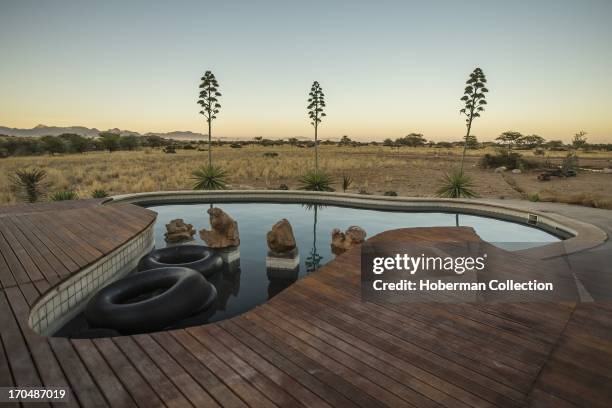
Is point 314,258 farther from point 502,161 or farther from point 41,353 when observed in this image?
point 502,161

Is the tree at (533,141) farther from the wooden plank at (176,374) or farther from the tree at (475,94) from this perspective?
the wooden plank at (176,374)

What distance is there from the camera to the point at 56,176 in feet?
79.7

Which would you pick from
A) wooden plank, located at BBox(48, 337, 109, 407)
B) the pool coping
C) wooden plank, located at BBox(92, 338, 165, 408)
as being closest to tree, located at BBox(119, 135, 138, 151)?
the pool coping

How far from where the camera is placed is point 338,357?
3.35 m

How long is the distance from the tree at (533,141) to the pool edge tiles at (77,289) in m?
124

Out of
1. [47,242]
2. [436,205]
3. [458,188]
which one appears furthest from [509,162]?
[47,242]

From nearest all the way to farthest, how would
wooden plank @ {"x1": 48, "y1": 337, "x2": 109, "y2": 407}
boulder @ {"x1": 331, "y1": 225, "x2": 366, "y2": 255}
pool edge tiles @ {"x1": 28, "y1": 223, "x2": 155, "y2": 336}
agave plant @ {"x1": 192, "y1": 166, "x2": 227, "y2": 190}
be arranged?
wooden plank @ {"x1": 48, "y1": 337, "x2": 109, "y2": 407} → pool edge tiles @ {"x1": 28, "y1": 223, "x2": 155, "y2": 336} → boulder @ {"x1": 331, "y1": 225, "x2": 366, "y2": 255} → agave plant @ {"x1": 192, "y1": 166, "x2": 227, "y2": 190}

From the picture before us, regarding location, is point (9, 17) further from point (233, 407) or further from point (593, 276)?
point (593, 276)

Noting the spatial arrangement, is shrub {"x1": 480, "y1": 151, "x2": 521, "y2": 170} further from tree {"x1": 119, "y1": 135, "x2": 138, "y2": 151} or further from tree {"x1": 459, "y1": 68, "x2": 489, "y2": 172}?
tree {"x1": 119, "y1": 135, "x2": 138, "y2": 151}

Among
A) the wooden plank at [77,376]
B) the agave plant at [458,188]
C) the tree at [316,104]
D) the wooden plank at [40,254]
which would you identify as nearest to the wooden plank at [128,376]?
the wooden plank at [77,376]

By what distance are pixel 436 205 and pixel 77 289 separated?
13078 millimetres

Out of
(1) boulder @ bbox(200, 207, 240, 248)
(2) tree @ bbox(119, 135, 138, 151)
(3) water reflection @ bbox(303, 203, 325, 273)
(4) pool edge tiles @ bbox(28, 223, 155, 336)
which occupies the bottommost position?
(3) water reflection @ bbox(303, 203, 325, 273)

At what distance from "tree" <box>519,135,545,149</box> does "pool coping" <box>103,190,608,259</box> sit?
371ft

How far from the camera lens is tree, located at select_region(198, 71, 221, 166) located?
66.0 feet
